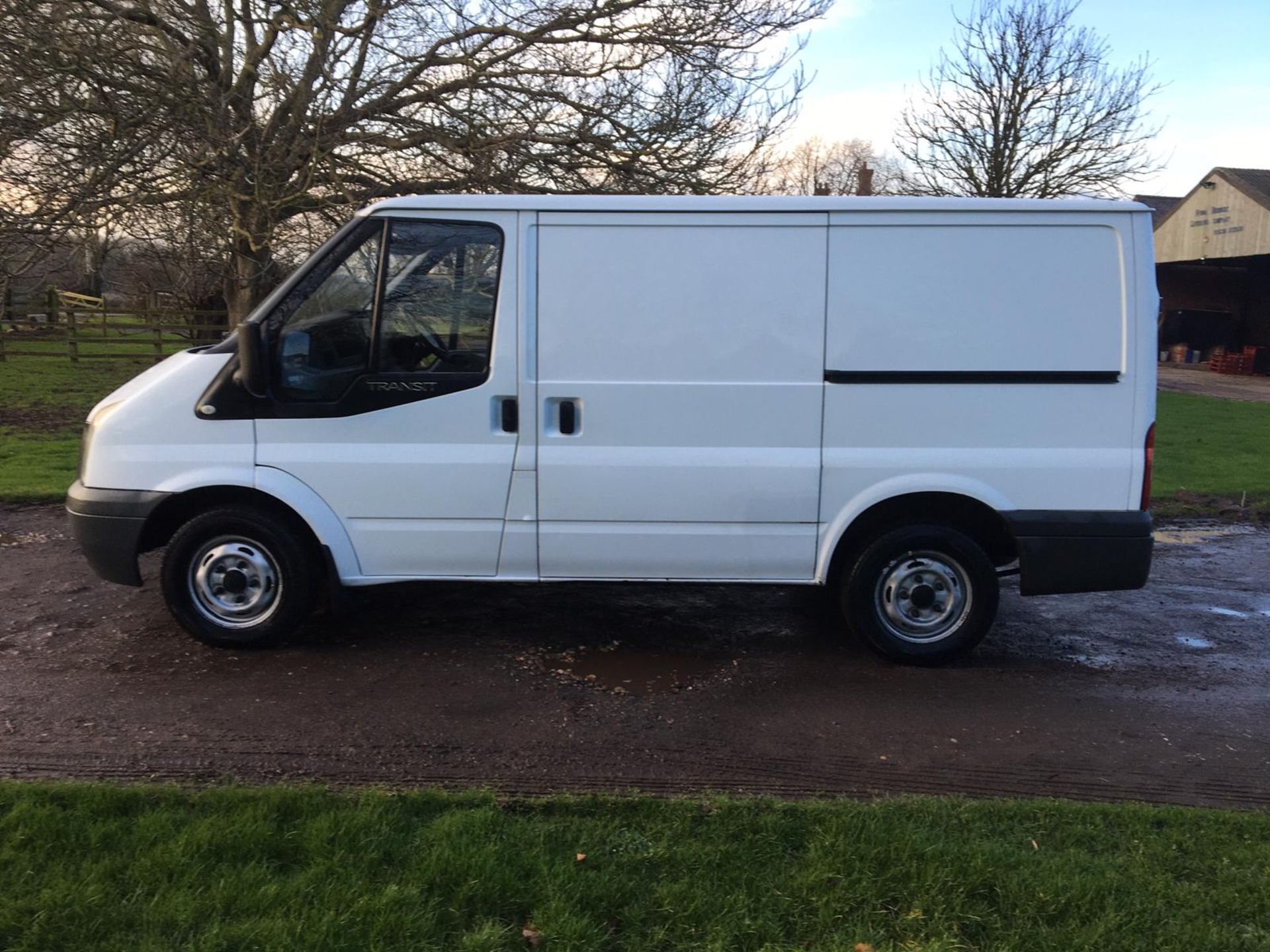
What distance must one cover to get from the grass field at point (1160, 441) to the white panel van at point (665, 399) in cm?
498

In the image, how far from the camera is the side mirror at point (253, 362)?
4762 millimetres

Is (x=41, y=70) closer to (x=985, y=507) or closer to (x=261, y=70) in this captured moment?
(x=261, y=70)

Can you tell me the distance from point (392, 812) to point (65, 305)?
88.8 ft

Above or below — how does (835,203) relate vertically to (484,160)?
below

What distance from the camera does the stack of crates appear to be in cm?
3145

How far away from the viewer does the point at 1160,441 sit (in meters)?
14.0

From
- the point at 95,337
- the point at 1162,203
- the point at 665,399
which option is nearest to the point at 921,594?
the point at 665,399

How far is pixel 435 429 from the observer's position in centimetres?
486

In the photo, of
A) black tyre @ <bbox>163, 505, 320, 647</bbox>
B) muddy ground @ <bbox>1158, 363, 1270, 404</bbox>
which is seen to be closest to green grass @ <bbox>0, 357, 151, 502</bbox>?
black tyre @ <bbox>163, 505, 320, 647</bbox>

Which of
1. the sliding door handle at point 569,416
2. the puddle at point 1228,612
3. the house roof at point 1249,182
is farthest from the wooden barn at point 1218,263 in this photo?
the sliding door handle at point 569,416

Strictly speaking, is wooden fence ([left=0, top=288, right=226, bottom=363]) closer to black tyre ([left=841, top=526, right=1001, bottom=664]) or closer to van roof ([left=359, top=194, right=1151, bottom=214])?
van roof ([left=359, top=194, right=1151, bottom=214])

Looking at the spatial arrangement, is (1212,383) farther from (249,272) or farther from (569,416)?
(569,416)

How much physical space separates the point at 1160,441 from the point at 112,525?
13.6 m

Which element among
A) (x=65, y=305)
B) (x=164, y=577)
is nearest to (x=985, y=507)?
(x=164, y=577)
